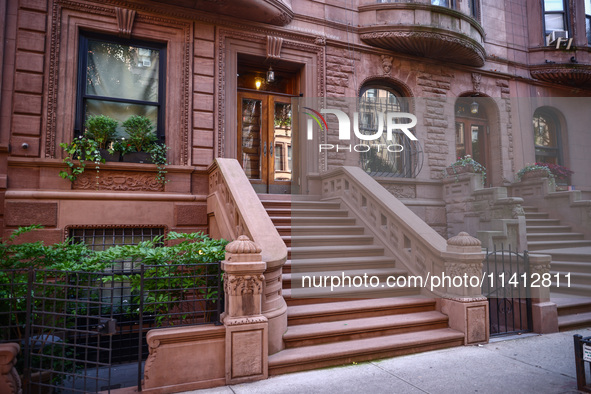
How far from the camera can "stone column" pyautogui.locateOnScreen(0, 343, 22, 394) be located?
3.41 m

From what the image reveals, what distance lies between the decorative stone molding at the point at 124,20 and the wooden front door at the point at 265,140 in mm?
3000

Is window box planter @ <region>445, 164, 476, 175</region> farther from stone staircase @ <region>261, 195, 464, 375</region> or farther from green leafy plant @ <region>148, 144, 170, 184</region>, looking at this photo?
green leafy plant @ <region>148, 144, 170, 184</region>

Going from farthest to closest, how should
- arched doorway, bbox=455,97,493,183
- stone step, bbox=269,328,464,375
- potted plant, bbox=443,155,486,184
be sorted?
arched doorway, bbox=455,97,493,183, potted plant, bbox=443,155,486,184, stone step, bbox=269,328,464,375

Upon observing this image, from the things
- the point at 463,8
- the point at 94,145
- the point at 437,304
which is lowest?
the point at 437,304

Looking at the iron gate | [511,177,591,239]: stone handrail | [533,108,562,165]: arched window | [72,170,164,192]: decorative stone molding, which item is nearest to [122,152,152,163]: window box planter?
[72,170,164,192]: decorative stone molding

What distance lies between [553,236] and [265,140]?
8.20 meters

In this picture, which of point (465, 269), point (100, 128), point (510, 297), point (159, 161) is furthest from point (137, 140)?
point (510, 297)

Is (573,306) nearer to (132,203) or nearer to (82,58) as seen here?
(132,203)

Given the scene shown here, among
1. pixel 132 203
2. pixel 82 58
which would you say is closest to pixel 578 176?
pixel 132 203

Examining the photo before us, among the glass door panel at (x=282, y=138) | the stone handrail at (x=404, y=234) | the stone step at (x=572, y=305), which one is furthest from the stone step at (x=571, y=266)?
the glass door panel at (x=282, y=138)

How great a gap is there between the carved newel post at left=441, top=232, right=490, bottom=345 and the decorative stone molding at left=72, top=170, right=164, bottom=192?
619 centimetres

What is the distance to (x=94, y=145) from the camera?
7562 mm

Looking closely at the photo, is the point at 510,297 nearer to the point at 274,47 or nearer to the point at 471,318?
the point at 471,318

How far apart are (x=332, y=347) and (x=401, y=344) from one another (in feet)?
3.04
